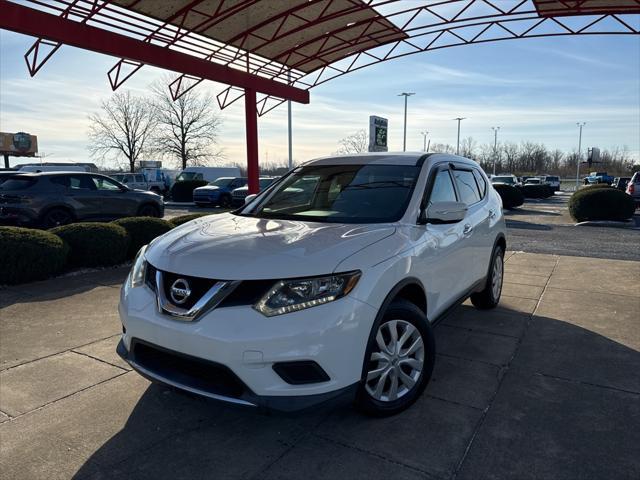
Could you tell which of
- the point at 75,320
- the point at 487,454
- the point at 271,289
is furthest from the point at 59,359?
the point at 487,454

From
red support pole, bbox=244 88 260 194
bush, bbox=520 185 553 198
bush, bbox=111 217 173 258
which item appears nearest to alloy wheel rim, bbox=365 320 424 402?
bush, bbox=111 217 173 258

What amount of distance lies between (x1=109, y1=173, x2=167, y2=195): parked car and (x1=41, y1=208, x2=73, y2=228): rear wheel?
20.2 m

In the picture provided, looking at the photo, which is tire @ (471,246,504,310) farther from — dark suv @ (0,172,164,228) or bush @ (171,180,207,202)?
bush @ (171,180,207,202)

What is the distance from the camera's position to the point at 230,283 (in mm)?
2570

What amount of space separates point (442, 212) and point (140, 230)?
6414 millimetres

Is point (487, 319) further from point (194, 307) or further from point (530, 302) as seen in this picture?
point (194, 307)

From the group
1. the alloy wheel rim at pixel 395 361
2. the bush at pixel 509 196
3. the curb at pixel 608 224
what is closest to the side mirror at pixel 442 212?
the alloy wheel rim at pixel 395 361

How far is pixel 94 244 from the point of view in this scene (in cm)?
740

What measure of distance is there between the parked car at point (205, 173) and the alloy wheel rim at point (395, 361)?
31.8m

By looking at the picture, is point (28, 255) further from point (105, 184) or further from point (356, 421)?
point (105, 184)

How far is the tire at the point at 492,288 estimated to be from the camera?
17.2 feet

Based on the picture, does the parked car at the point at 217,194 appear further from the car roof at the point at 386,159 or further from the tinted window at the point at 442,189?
the tinted window at the point at 442,189

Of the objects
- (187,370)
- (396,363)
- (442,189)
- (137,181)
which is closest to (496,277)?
(442,189)

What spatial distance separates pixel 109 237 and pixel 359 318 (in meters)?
6.10
